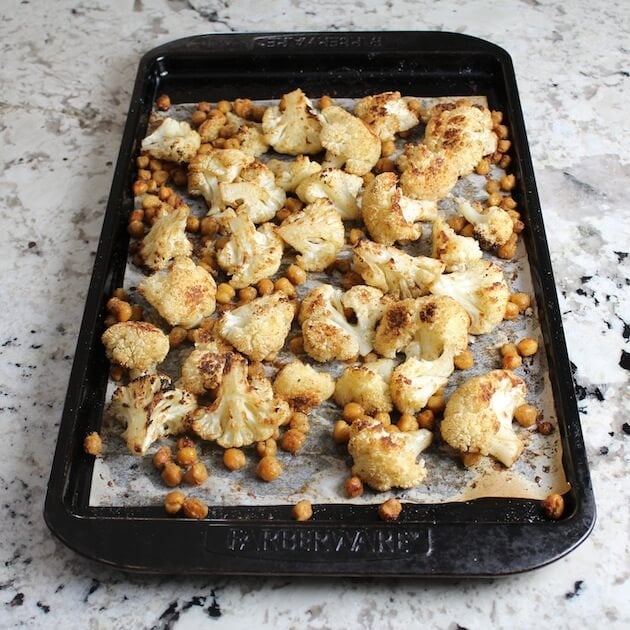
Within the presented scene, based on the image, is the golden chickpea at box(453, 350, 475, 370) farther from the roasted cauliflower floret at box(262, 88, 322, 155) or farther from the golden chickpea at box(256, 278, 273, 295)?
the roasted cauliflower floret at box(262, 88, 322, 155)

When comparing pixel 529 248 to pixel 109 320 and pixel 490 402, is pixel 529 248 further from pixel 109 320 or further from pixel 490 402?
pixel 109 320

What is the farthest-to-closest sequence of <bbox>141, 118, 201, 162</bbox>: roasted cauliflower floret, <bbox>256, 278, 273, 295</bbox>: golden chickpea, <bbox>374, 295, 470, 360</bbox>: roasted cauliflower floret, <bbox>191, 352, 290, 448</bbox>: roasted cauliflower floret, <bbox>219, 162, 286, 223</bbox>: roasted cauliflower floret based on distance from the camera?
<bbox>141, 118, 201, 162</bbox>: roasted cauliflower floret < <bbox>219, 162, 286, 223</bbox>: roasted cauliflower floret < <bbox>256, 278, 273, 295</bbox>: golden chickpea < <bbox>374, 295, 470, 360</bbox>: roasted cauliflower floret < <bbox>191, 352, 290, 448</bbox>: roasted cauliflower floret

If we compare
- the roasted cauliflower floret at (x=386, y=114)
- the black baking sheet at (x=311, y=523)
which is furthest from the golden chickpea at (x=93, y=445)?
the roasted cauliflower floret at (x=386, y=114)

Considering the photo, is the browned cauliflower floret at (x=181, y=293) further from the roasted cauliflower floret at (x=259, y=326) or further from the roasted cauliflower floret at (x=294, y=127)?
the roasted cauliflower floret at (x=294, y=127)

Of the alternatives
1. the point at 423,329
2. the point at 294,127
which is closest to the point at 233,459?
the point at 423,329

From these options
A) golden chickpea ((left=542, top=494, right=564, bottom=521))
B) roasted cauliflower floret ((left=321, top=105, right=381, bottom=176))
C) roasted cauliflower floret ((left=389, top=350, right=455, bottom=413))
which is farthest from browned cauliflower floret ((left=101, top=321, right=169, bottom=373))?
golden chickpea ((left=542, top=494, right=564, bottom=521))
